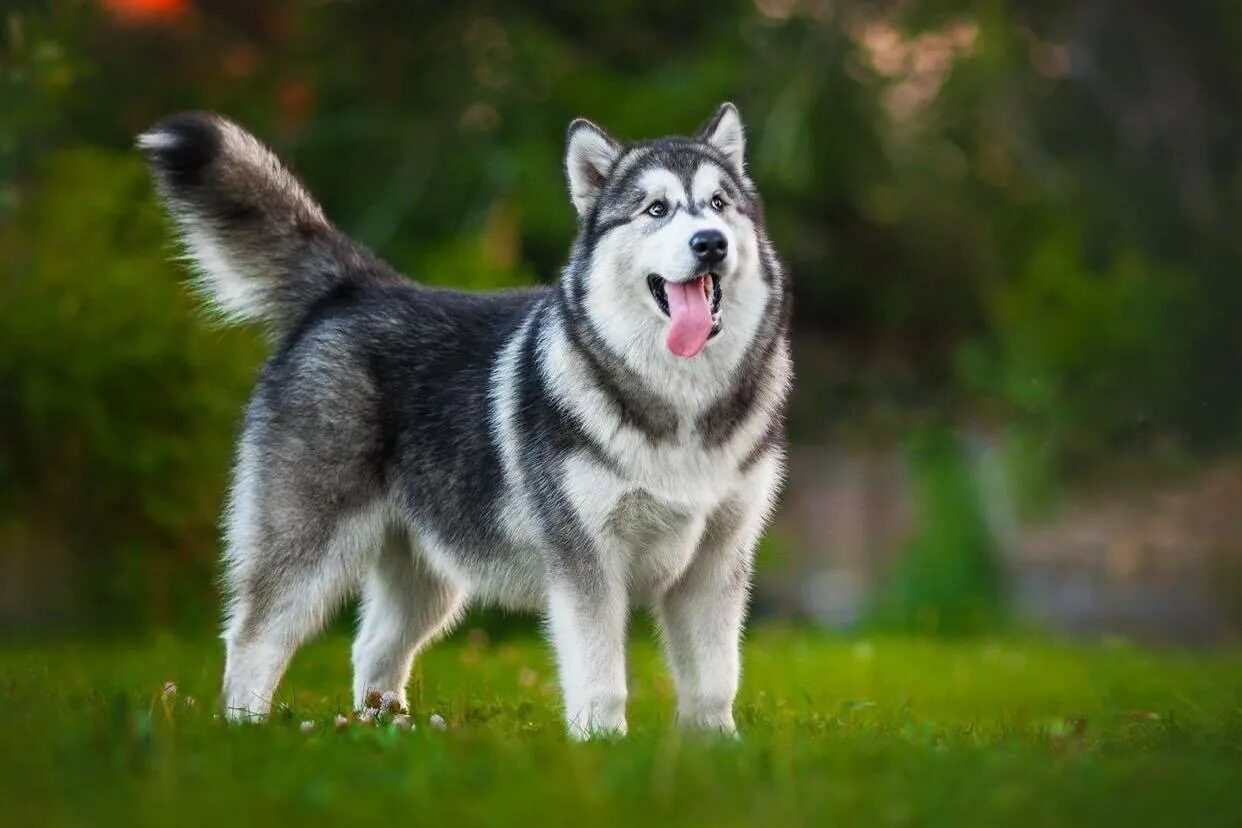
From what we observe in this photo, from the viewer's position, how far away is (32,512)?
989 cm

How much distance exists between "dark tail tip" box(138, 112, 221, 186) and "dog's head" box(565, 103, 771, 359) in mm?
1415

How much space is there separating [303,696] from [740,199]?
271 centimetres

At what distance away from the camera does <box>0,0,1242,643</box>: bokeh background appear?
14.3m

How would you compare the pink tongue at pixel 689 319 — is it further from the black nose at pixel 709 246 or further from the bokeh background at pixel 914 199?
the bokeh background at pixel 914 199

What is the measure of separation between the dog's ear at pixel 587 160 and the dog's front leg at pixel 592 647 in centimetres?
128

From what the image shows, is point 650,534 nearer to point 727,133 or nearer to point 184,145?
point 727,133

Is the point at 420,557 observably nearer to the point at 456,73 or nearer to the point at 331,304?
the point at 331,304

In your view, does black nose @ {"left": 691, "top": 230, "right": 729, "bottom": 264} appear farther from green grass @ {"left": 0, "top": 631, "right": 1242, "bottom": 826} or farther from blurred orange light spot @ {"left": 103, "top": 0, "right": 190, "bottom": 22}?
blurred orange light spot @ {"left": 103, "top": 0, "right": 190, "bottom": 22}

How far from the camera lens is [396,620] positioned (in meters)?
5.90

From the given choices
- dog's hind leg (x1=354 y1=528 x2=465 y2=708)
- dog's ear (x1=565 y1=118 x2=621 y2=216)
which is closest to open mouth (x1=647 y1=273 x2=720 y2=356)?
dog's ear (x1=565 y1=118 x2=621 y2=216)

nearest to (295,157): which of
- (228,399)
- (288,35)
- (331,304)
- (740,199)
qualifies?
(288,35)

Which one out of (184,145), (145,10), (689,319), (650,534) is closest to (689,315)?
(689,319)

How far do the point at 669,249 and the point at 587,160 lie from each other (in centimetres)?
71

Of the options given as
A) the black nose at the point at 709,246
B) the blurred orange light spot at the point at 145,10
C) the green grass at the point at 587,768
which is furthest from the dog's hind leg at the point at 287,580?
the blurred orange light spot at the point at 145,10
